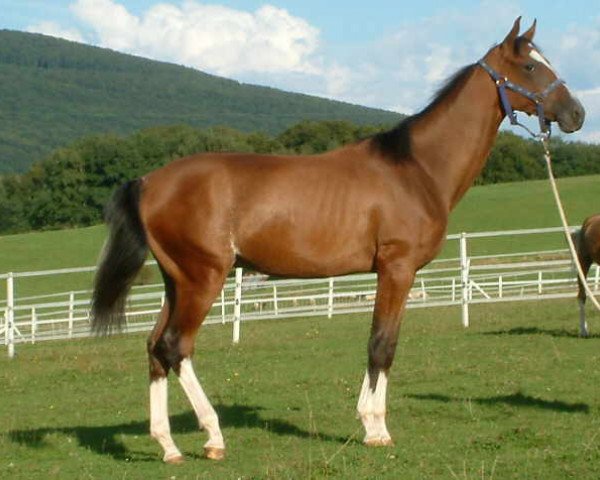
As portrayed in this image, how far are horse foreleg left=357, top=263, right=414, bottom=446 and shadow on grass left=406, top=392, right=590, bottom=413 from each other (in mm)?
2045

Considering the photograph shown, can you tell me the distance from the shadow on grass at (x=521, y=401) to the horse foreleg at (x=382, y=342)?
6.71 feet

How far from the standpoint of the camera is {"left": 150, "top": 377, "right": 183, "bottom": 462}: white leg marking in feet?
23.0

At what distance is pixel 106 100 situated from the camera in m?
150

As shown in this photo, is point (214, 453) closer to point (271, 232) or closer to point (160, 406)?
point (160, 406)

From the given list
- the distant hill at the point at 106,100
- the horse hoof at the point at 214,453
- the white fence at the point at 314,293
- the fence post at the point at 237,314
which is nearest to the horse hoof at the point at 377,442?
Result: the horse hoof at the point at 214,453

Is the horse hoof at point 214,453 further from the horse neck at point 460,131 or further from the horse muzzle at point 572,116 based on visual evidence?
the horse muzzle at point 572,116

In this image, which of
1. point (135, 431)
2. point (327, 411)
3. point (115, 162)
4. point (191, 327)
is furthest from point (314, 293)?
point (115, 162)

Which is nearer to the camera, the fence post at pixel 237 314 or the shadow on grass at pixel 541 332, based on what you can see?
the shadow on grass at pixel 541 332

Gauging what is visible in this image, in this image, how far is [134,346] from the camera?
59.0 ft

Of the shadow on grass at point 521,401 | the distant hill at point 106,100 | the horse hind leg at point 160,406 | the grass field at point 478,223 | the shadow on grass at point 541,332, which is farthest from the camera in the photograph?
the distant hill at point 106,100

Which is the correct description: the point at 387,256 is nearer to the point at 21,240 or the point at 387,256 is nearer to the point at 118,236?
the point at 118,236

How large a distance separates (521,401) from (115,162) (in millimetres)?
61779

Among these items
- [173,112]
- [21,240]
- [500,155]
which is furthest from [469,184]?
[173,112]

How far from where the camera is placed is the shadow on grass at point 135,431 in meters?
7.54
